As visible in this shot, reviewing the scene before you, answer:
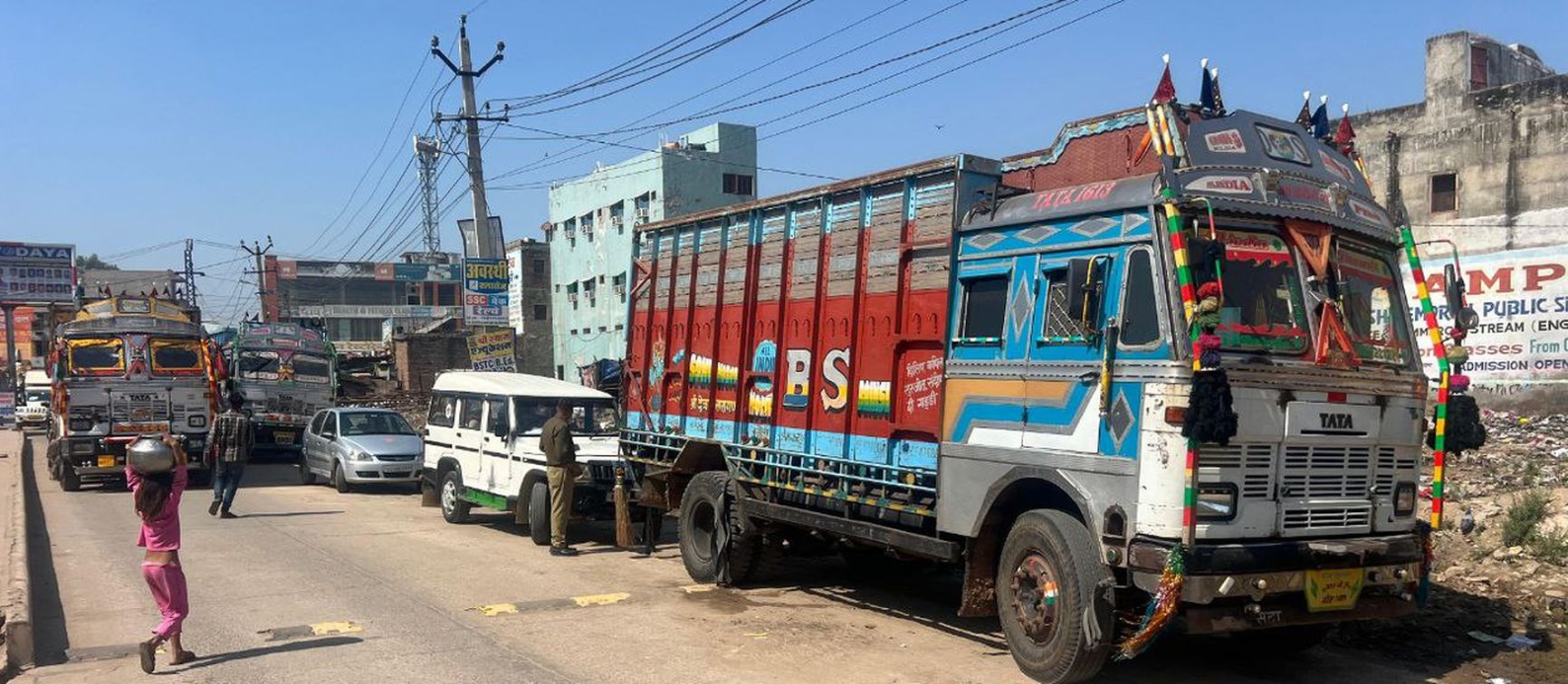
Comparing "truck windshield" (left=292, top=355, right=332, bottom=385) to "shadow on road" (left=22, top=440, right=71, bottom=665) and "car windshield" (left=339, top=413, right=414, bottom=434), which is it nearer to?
"car windshield" (left=339, top=413, right=414, bottom=434)

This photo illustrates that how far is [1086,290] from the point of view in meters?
6.20

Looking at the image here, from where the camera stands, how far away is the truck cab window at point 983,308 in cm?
706

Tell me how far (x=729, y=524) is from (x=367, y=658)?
346 cm

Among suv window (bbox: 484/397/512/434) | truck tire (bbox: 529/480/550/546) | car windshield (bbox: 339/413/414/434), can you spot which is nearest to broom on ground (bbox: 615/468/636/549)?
truck tire (bbox: 529/480/550/546)

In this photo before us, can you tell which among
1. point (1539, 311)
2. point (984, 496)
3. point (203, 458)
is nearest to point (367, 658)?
point (984, 496)

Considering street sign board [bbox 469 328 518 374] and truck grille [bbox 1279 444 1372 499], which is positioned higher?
street sign board [bbox 469 328 518 374]

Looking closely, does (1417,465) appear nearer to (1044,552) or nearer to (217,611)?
(1044,552)

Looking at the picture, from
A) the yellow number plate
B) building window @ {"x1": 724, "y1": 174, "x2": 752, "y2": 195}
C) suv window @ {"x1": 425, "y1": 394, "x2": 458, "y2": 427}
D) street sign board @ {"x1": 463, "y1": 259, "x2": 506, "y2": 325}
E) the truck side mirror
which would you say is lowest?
the yellow number plate

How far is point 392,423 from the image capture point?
19.6 metres

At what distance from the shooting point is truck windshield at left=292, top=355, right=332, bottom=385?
1020 inches

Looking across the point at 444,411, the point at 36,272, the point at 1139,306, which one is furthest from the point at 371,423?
the point at 36,272

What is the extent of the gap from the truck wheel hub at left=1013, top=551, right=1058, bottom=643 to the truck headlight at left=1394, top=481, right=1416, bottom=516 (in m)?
2.11

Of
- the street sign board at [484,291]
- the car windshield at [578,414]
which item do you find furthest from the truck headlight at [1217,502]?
the street sign board at [484,291]

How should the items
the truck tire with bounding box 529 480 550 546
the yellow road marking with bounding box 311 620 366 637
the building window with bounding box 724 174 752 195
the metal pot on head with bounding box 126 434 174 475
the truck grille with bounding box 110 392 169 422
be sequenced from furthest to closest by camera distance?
the building window with bounding box 724 174 752 195 < the truck grille with bounding box 110 392 169 422 < the truck tire with bounding box 529 480 550 546 < the yellow road marking with bounding box 311 620 366 637 < the metal pot on head with bounding box 126 434 174 475
